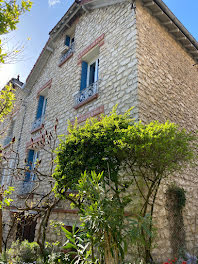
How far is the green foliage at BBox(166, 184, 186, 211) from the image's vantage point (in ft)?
15.0

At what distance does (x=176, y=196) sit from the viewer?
4.65 metres

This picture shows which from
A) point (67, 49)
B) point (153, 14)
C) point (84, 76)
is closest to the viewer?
point (153, 14)

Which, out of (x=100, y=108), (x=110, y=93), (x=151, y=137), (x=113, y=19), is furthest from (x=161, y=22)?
(x=151, y=137)

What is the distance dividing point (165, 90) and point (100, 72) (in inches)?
76.1

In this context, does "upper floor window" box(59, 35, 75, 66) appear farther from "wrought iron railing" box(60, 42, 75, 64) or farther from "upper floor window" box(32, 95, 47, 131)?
"upper floor window" box(32, 95, 47, 131)

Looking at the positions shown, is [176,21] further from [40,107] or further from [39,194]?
[40,107]

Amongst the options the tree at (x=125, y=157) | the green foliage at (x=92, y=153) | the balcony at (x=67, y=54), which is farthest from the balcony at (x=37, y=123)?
the green foliage at (x=92, y=153)

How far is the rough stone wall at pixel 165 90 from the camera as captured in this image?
15.3 ft

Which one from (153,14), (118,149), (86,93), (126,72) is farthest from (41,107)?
(118,149)

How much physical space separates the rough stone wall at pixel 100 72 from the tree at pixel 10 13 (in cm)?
265

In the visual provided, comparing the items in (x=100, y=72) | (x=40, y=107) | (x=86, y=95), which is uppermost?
(x=40, y=107)

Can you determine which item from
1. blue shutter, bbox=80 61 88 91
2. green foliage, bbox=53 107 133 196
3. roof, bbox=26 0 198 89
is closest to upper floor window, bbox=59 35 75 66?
roof, bbox=26 0 198 89

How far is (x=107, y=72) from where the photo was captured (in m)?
5.87

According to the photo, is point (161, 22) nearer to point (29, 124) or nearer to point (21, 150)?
point (29, 124)
